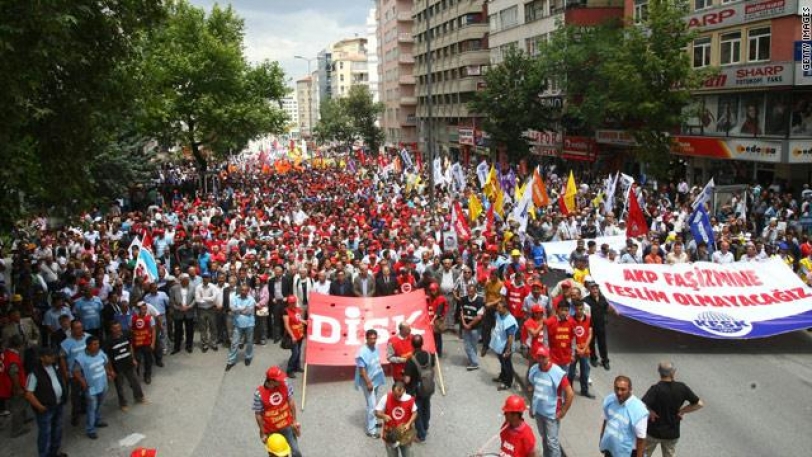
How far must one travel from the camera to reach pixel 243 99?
4328 centimetres

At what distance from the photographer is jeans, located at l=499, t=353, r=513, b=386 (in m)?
10.3

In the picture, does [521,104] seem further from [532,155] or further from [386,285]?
[386,285]

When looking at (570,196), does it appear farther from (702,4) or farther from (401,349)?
(702,4)

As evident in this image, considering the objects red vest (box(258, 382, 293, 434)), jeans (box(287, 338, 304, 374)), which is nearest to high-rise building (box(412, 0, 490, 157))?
jeans (box(287, 338, 304, 374))

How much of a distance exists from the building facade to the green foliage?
5008 cm

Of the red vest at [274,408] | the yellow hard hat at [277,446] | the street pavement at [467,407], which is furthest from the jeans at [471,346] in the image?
the yellow hard hat at [277,446]

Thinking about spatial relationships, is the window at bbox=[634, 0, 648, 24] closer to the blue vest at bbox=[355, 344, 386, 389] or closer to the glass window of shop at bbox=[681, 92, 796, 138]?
the glass window of shop at bbox=[681, 92, 796, 138]

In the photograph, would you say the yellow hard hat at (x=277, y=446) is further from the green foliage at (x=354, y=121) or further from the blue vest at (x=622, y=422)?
the green foliage at (x=354, y=121)

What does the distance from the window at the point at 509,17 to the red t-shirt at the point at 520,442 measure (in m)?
48.2

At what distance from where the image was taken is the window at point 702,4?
28.9 metres

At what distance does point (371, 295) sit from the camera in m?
12.9

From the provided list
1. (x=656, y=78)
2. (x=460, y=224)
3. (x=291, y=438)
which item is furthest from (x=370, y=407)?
(x=656, y=78)

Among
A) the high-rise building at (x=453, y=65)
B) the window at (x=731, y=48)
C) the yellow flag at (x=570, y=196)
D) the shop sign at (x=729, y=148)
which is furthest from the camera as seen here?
the high-rise building at (x=453, y=65)

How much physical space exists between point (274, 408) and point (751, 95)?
Result: 87.3 ft
